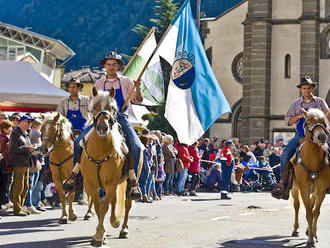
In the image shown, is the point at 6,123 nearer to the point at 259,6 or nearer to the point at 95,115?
the point at 95,115

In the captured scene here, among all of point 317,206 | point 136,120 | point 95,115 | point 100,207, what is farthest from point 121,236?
point 136,120

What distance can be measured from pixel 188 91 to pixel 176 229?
2487mm

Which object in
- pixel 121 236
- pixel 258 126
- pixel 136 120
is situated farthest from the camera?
pixel 258 126

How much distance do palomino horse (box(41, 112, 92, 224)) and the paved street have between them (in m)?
0.50

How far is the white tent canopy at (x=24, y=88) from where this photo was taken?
72.3ft

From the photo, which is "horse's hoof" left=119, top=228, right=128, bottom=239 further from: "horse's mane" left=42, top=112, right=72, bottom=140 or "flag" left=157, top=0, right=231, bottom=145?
"horse's mane" left=42, top=112, right=72, bottom=140

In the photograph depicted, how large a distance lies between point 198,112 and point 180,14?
72.2 inches

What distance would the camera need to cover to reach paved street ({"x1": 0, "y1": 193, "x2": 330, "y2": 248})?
10906 mm

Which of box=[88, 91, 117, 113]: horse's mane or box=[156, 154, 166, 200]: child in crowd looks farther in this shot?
box=[156, 154, 166, 200]: child in crowd

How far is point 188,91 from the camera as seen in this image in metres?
13.9

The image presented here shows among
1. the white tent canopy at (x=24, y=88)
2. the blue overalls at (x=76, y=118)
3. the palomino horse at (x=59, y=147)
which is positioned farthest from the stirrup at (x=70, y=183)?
the white tent canopy at (x=24, y=88)

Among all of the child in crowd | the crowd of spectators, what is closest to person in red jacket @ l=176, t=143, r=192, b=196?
the crowd of spectators

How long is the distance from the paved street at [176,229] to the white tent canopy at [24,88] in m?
5.51

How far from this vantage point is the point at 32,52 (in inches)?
2223
